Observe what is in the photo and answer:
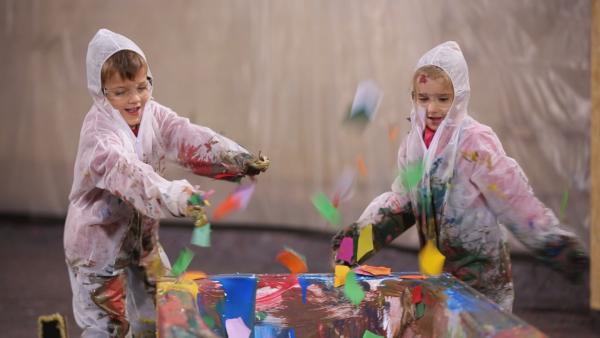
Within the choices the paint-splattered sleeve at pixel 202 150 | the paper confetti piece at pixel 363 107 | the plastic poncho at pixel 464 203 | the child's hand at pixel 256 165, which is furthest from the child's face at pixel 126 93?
the plastic poncho at pixel 464 203

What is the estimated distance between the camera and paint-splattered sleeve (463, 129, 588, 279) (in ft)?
7.22

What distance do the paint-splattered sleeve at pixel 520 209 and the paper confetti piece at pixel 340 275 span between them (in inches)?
14.9

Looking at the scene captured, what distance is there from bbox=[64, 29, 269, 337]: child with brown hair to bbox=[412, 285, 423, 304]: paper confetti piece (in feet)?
1.71

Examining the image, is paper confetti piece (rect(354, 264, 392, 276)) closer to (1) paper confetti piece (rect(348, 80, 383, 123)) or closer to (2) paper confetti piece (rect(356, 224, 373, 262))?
A: (2) paper confetti piece (rect(356, 224, 373, 262))

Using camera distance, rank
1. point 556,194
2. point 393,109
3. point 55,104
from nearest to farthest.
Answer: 1. point 556,194
2. point 393,109
3. point 55,104

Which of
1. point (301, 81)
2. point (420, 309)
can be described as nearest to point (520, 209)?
point (420, 309)

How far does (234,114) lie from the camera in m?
5.13

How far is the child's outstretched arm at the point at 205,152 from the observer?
2473mm

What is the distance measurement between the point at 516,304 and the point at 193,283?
1.97 metres

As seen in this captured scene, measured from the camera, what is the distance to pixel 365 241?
8.06ft

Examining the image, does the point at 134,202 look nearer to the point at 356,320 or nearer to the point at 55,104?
the point at 356,320

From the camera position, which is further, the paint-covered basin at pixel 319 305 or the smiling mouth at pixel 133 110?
the smiling mouth at pixel 133 110

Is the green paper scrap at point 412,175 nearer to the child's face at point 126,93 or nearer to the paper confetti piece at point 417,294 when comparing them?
the paper confetti piece at point 417,294

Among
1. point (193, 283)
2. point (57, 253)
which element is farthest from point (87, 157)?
point (57, 253)
